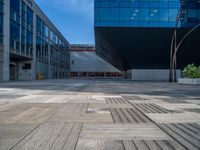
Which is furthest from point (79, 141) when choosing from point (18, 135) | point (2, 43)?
point (2, 43)

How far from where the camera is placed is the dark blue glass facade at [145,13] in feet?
158

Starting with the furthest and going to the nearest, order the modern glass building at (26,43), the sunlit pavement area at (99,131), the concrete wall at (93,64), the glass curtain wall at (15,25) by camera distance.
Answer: the concrete wall at (93,64)
the glass curtain wall at (15,25)
the modern glass building at (26,43)
the sunlit pavement area at (99,131)

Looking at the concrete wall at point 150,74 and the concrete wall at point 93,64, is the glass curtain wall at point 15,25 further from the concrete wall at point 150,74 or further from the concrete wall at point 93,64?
the concrete wall at point 93,64

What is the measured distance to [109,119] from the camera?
7820 mm

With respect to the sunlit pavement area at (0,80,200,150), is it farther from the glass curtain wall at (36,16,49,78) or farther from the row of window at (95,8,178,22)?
the glass curtain wall at (36,16,49,78)

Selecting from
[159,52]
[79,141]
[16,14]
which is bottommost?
[79,141]

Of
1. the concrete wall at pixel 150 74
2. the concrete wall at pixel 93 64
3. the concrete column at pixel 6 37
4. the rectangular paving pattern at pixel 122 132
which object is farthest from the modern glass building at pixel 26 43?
the rectangular paving pattern at pixel 122 132

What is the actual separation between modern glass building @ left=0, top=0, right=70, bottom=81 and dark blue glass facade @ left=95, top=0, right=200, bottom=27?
43.5ft

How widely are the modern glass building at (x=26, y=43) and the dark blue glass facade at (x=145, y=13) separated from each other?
1325 cm

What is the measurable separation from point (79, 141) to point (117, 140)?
76 centimetres

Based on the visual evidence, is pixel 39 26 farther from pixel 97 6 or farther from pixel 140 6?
pixel 140 6

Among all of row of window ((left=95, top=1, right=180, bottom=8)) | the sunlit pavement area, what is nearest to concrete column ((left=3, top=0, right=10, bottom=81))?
row of window ((left=95, top=1, right=180, bottom=8))

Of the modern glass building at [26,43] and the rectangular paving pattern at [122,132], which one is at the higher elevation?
the modern glass building at [26,43]

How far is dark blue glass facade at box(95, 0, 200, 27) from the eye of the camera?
4803cm
